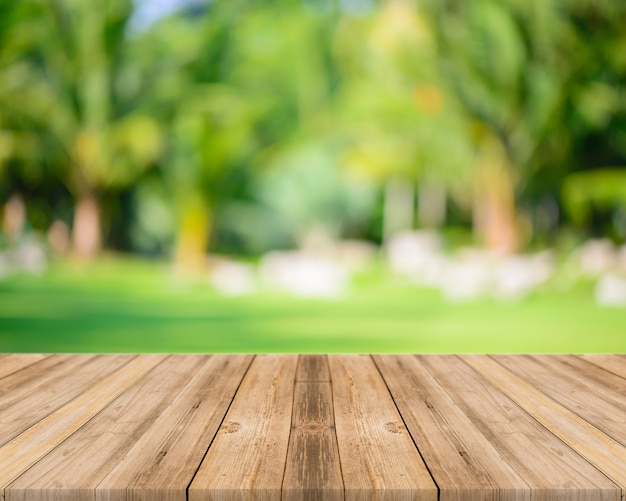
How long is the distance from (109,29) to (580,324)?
276cm

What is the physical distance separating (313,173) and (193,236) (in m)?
0.69

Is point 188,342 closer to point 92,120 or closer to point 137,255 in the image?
point 137,255

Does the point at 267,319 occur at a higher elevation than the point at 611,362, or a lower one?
higher

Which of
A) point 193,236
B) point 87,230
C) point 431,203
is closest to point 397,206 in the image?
point 431,203

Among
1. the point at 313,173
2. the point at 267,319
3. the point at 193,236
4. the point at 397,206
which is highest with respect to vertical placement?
the point at 313,173

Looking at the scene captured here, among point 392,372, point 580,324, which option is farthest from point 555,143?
point 392,372

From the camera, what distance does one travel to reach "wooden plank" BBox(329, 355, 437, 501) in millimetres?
1444

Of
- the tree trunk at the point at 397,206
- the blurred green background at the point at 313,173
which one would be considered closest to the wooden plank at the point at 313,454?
the blurred green background at the point at 313,173

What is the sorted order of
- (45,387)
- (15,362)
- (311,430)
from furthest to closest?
1. (15,362)
2. (45,387)
3. (311,430)

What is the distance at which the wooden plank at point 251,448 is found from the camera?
1.44 meters

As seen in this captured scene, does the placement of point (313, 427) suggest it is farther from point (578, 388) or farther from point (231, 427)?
point (578, 388)

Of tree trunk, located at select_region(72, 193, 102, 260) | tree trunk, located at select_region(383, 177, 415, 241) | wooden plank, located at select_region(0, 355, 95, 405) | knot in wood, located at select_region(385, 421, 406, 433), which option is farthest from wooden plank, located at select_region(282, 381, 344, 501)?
tree trunk, located at select_region(72, 193, 102, 260)

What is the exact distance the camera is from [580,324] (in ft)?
10.9

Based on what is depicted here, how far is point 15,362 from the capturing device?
2.74 meters
